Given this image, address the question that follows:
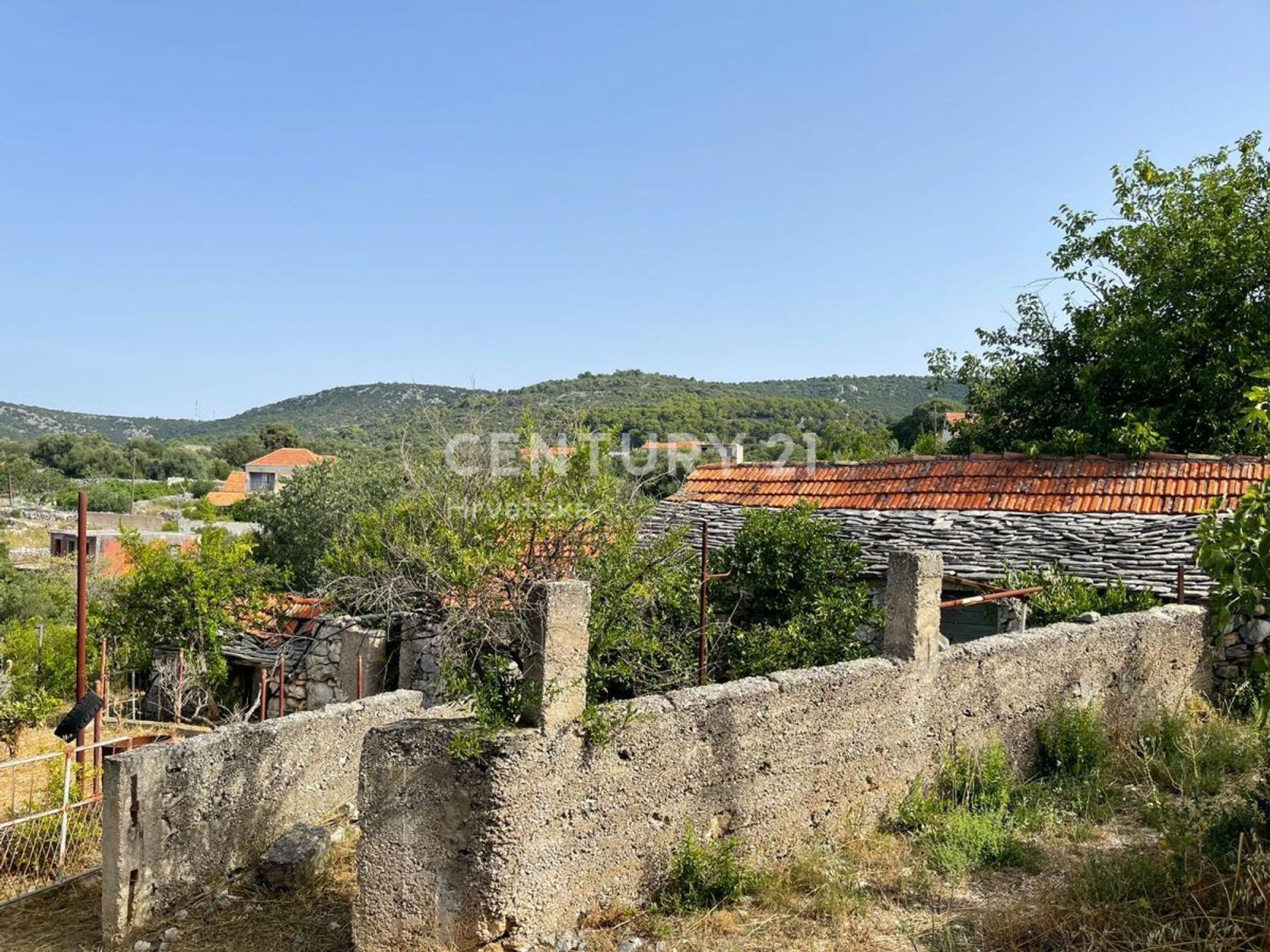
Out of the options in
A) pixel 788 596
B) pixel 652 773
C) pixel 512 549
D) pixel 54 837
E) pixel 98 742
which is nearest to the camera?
pixel 652 773

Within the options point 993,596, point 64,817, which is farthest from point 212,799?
point 993,596

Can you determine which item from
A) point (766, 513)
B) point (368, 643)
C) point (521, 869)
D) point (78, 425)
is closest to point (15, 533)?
point (368, 643)

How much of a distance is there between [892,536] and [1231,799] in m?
5.93

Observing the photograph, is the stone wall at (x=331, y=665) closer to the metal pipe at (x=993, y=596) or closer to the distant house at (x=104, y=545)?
the metal pipe at (x=993, y=596)

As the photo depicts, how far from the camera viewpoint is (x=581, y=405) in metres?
9.23

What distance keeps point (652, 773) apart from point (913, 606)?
8.37 ft

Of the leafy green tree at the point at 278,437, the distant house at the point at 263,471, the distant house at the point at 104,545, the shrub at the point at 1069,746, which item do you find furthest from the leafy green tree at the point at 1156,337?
the leafy green tree at the point at 278,437

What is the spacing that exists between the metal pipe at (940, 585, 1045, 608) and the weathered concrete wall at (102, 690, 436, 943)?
16.3ft

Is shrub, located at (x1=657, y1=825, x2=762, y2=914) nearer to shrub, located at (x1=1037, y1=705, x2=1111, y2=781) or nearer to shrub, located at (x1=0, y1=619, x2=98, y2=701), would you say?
shrub, located at (x1=1037, y1=705, x2=1111, y2=781)

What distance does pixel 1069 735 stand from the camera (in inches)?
307

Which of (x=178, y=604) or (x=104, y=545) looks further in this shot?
(x=104, y=545)

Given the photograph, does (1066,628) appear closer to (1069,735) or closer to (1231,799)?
(1069,735)

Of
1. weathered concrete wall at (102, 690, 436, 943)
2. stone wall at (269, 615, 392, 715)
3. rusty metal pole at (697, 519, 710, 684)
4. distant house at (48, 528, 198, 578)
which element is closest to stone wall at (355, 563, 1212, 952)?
weathered concrete wall at (102, 690, 436, 943)

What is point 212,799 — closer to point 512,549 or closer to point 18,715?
point 512,549
